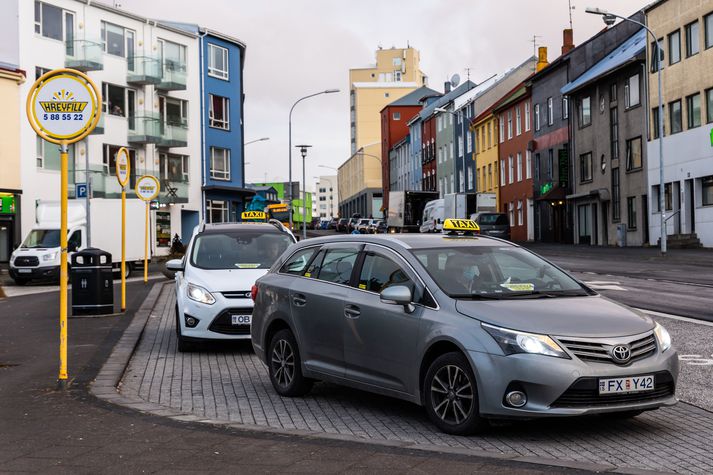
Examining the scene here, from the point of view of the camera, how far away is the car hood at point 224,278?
1205cm

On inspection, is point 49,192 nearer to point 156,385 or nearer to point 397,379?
point 156,385

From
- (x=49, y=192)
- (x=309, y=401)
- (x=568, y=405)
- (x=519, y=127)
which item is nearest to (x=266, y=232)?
(x=309, y=401)

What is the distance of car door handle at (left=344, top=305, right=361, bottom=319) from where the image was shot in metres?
7.74

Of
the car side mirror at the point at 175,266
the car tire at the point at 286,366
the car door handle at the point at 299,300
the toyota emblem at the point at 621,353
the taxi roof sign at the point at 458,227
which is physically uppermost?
the taxi roof sign at the point at 458,227

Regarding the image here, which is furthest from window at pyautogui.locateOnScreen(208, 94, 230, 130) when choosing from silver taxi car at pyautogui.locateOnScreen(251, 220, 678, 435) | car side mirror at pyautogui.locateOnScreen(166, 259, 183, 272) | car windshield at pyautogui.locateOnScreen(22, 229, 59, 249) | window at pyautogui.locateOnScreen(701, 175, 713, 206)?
silver taxi car at pyautogui.locateOnScreen(251, 220, 678, 435)

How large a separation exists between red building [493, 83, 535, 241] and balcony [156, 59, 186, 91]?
72.5ft

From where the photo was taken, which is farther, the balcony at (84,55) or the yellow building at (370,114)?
the yellow building at (370,114)

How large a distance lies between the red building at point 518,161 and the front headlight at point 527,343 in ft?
185

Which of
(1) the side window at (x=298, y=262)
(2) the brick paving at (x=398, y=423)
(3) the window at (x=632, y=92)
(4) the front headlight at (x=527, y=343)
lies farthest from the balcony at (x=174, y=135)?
(4) the front headlight at (x=527, y=343)

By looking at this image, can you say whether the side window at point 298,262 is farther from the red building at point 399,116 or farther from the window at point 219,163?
the red building at point 399,116

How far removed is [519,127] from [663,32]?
73.4 ft

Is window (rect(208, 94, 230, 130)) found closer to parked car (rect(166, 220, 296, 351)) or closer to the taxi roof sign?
parked car (rect(166, 220, 296, 351))

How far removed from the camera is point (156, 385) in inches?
373

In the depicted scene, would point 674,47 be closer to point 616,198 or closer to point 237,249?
point 616,198
